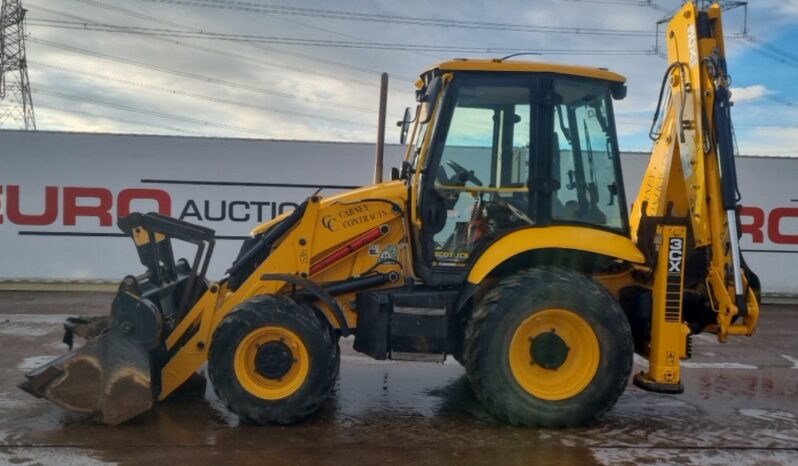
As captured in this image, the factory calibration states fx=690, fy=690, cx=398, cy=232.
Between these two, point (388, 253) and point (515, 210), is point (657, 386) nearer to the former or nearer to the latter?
point (515, 210)

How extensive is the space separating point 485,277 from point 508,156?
0.96m

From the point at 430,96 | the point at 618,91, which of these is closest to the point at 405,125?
the point at 430,96

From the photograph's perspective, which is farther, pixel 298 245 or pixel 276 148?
pixel 276 148

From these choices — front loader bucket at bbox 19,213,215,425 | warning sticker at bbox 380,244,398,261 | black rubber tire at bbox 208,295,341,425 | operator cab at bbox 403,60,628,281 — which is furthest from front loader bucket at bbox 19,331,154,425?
operator cab at bbox 403,60,628,281

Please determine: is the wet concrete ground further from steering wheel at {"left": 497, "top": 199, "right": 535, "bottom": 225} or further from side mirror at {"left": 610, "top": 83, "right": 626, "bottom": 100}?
side mirror at {"left": 610, "top": 83, "right": 626, "bottom": 100}

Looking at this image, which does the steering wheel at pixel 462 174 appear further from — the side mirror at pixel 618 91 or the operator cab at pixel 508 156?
the side mirror at pixel 618 91

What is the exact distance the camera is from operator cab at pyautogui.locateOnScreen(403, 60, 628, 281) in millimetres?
5203

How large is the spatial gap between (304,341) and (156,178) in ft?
27.5

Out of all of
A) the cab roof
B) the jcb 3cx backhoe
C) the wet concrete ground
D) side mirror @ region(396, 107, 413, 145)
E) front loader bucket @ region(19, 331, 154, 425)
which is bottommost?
the wet concrete ground

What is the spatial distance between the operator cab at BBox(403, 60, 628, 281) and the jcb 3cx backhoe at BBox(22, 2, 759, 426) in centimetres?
1

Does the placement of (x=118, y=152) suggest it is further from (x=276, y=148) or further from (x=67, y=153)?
(x=276, y=148)

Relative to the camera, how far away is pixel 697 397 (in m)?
6.18

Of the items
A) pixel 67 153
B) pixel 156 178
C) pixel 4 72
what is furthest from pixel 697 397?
pixel 4 72

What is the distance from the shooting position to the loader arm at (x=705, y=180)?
5.19 m
